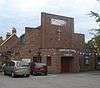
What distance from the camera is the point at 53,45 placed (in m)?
52.3

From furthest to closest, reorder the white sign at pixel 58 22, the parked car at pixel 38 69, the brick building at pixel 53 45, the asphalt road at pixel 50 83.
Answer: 1. the white sign at pixel 58 22
2. the brick building at pixel 53 45
3. the parked car at pixel 38 69
4. the asphalt road at pixel 50 83

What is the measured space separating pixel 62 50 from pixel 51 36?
9.20 ft

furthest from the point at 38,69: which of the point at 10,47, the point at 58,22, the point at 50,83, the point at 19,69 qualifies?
the point at 50,83

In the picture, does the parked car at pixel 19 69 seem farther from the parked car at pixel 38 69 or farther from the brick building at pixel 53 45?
the brick building at pixel 53 45

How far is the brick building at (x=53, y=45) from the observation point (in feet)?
166

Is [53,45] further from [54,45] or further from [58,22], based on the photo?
[58,22]

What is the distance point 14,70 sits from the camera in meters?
38.4

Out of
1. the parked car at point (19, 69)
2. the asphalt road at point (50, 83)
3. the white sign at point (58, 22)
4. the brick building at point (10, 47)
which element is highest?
the white sign at point (58, 22)

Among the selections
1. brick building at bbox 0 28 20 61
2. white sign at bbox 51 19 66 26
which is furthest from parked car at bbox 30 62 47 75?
white sign at bbox 51 19 66 26

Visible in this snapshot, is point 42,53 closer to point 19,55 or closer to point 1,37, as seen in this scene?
point 19,55

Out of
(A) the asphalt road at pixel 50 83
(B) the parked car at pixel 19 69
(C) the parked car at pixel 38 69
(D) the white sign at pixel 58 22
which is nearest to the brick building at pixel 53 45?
(D) the white sign at pixel 58 22

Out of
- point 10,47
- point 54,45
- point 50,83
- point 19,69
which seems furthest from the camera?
point 10,47

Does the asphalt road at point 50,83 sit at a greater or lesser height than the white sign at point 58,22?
lesser

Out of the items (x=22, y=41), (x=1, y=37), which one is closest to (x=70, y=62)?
(x=22, y=41)
